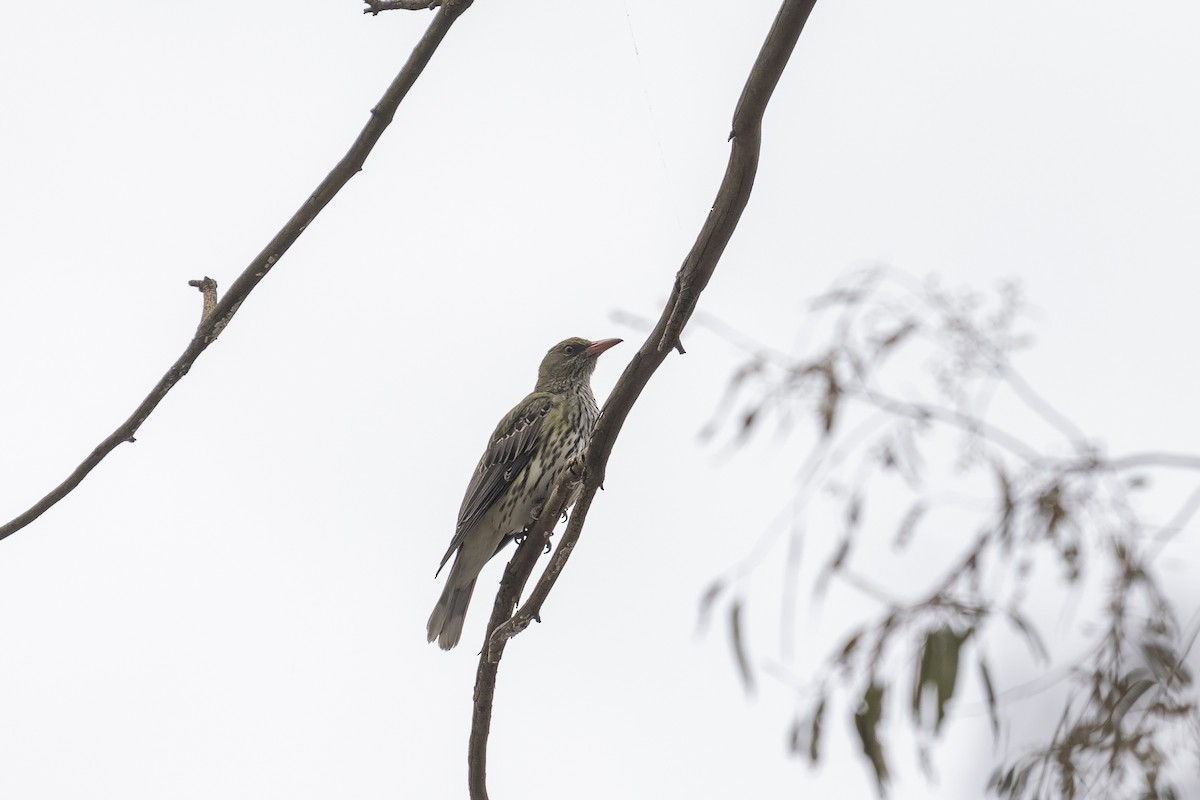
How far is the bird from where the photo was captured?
6949 mm

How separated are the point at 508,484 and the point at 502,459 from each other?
0.17 m

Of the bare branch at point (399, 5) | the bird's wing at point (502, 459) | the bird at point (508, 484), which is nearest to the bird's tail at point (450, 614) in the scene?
the bird at point (508, 484)

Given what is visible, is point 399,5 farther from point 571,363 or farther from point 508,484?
point 571,363

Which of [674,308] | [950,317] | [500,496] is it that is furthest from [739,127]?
[500,496]

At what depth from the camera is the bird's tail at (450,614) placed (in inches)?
277

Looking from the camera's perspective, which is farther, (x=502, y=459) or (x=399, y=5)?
(x=502, y=459)

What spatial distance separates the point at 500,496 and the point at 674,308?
368 cm

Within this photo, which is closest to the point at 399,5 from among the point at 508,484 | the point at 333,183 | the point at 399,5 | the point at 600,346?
the point at 399,5

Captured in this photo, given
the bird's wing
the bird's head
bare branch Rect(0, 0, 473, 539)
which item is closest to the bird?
the bird's wing

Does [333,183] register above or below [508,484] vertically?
below

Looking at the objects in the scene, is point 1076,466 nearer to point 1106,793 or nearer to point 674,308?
point 1106,793

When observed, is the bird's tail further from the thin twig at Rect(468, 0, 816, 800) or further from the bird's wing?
the thin twig at Rect(468, 0, 816, 800)

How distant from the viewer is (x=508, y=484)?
7000 mm

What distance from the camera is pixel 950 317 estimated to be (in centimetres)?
285
